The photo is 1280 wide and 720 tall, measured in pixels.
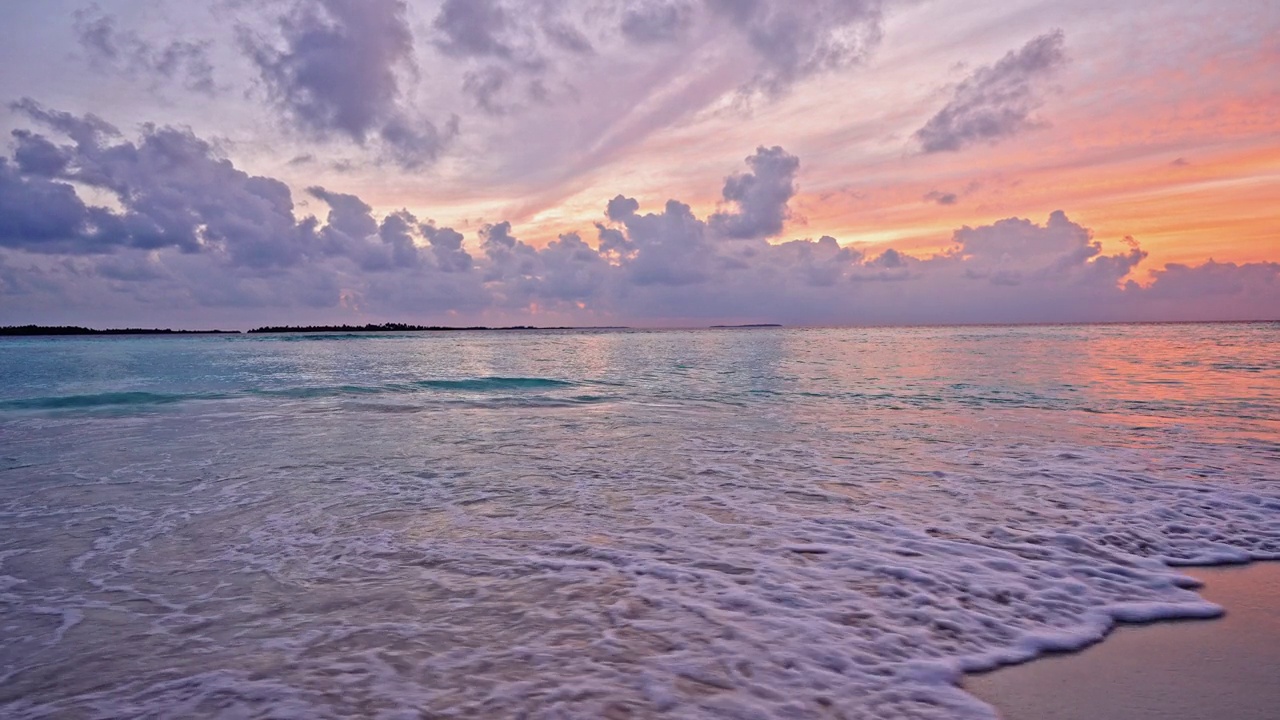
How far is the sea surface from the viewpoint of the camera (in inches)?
139

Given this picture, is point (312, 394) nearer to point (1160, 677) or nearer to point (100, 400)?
point (100, 400)

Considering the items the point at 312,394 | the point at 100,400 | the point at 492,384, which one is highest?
the point at 100,400

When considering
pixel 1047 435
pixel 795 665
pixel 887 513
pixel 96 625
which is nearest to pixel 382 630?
pixel 96 625

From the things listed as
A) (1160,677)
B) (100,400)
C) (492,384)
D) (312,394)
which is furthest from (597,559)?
(100,400)

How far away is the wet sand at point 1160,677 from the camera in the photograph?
126 inches

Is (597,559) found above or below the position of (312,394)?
above

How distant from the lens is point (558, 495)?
24.8ft

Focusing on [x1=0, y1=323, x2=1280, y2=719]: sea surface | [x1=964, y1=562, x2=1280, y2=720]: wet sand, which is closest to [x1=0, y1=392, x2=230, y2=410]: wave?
[x1=0, y1=323, x2=1280, y2=719]: sea surface

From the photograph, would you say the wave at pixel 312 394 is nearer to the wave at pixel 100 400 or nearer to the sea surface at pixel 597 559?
the wave at pixel 100 400

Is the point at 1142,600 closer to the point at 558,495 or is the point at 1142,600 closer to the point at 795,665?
the point at 795,665

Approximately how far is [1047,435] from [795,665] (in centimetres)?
980

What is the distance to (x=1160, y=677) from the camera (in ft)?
11.5

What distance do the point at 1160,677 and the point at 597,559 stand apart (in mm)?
3723

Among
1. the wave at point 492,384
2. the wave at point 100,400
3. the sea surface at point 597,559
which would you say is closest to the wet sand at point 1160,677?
the sea surface at point 597,559
